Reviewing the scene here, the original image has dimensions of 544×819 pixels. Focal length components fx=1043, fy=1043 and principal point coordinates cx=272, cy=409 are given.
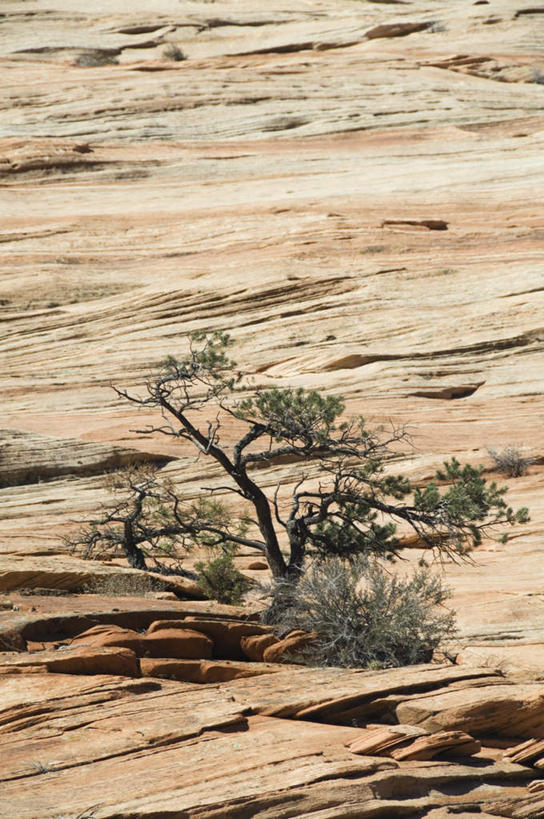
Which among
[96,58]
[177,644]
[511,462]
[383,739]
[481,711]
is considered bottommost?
[511,462]

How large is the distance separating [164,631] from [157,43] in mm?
32115

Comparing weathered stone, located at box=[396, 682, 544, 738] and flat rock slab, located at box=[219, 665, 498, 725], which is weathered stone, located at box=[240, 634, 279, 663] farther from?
weathered stone, located at box=[396, 682, 544, 738]

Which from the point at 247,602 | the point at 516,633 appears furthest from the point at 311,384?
the point at 516,633

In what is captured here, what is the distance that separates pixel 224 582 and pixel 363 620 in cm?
268

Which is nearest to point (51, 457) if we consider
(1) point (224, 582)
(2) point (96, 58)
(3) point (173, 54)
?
(1) point (224, 582)

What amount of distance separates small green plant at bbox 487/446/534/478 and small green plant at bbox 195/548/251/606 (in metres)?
6.06

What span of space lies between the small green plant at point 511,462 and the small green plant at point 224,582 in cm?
606

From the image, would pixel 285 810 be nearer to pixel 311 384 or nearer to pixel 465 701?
pixel 465 701

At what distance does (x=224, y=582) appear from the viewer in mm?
12461

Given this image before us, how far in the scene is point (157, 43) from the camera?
123 feet

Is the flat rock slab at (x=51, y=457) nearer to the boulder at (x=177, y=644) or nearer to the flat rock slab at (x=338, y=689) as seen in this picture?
the boulder at (x=177, y=644)

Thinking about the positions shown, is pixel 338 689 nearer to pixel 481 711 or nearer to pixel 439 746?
pixel 439 746

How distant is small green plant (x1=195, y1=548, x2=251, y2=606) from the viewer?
40.3 ft

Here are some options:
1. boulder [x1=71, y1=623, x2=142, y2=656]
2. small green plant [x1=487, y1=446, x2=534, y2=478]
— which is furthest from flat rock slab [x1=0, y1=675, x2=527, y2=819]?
small green plant [x1=487, y1=446, x2=534, y2=478]
